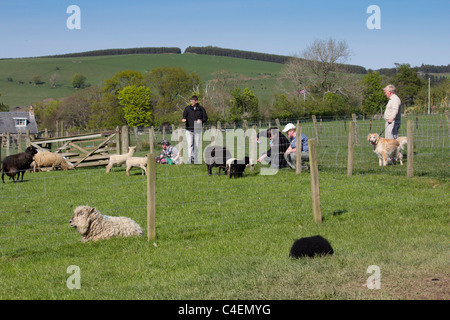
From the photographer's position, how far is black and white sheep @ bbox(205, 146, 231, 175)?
50.4ft

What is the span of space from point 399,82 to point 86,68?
306ft

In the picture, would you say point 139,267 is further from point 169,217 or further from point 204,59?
point 204,59

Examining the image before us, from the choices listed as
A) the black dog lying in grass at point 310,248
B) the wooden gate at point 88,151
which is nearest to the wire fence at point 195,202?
the black dog lying in grass at point 310,248

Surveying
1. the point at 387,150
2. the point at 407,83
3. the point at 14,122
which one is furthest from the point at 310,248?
the point at 14,122

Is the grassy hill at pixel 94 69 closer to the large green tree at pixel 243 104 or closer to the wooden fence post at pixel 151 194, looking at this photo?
the large green tree at pixel 243 104

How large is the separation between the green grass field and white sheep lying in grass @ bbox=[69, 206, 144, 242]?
0.74 feet

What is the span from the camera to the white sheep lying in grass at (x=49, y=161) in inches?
874

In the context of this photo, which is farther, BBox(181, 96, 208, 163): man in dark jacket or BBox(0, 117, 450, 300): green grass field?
BBox(181, 96, 208, 163): man in dark jacket

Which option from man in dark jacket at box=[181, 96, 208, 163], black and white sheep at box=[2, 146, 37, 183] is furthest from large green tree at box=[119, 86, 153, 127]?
man in dark jacket at box=[181, 96, 208, 163]

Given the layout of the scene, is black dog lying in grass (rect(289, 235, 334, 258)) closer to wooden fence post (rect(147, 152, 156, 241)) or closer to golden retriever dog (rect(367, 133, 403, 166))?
wooden fence post (rect(147, 152, 156, 241))

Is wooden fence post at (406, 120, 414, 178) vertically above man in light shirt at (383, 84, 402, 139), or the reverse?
man in light shirt at (383, 84, 402, 139)
